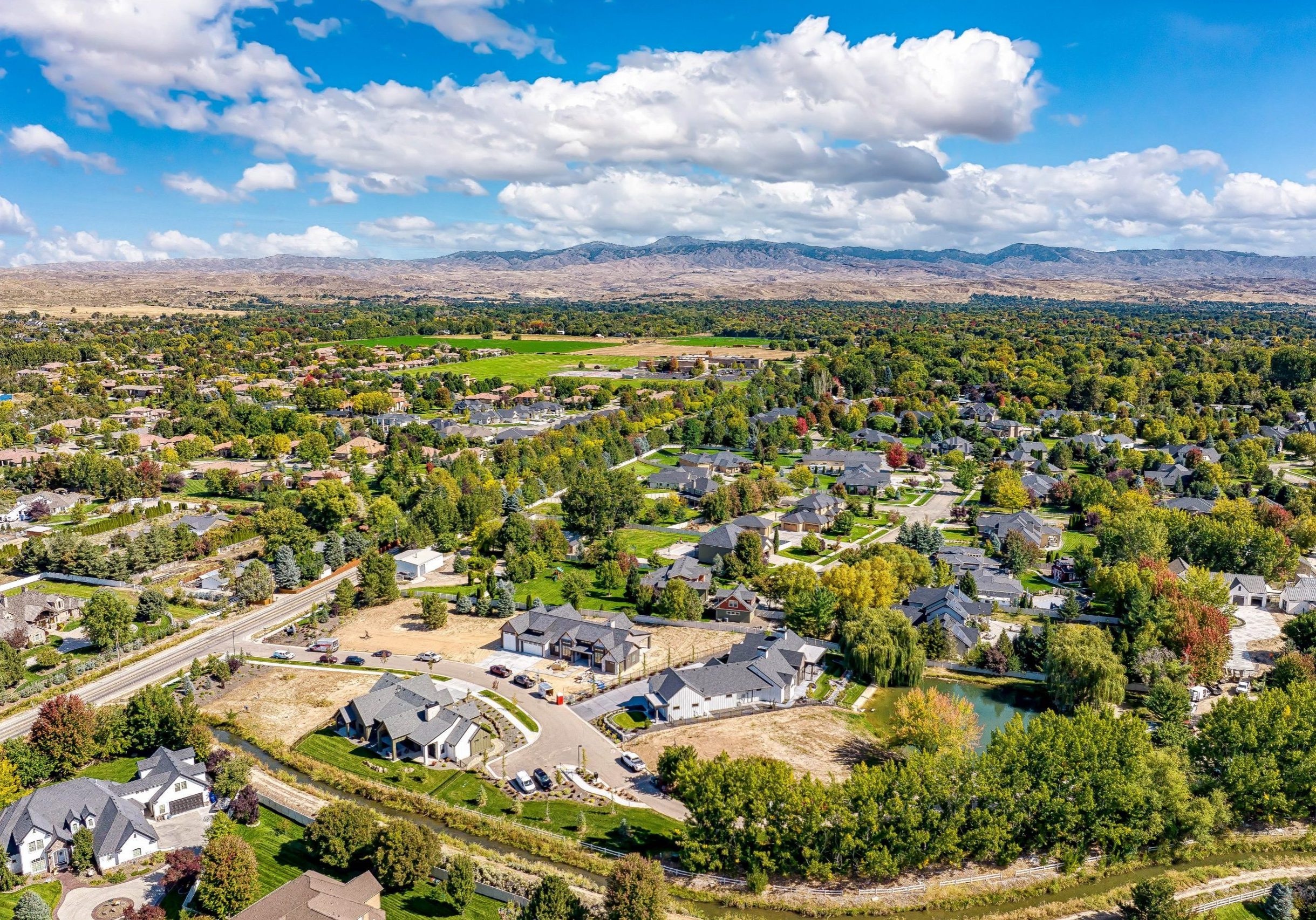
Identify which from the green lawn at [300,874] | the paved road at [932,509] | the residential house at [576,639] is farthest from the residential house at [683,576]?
the green lawn at [300,874]

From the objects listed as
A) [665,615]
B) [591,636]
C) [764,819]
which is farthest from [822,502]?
[764,819]

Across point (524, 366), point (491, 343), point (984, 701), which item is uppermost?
point (491, 343)

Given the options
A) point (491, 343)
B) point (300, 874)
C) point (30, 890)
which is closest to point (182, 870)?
point (300, 874)

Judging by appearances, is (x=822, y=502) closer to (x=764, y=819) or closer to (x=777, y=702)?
(x=777, y=702)

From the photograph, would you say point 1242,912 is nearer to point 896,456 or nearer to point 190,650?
point 190,650

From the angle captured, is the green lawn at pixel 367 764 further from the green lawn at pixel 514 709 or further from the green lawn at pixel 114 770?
the green lawn at pixel 114 770
